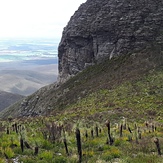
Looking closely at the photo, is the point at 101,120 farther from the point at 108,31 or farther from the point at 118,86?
the point at 108,31

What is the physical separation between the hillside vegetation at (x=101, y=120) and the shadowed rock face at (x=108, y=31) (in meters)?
4.89

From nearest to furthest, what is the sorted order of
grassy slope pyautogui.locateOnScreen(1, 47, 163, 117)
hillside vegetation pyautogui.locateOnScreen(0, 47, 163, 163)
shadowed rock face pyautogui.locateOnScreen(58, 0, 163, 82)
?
hillside vegetation pyautogui.locateOnScreen(0, 47, 163, 163) < grassy slope pyautogui.locateOnScreen(1, 47, 163, 117) < shadowed rock face pyautogui.locateOnScreen(58, 0, 163, 82)

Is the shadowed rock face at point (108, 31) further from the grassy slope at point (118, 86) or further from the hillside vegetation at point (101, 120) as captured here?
the grassy slope at point (118, 86)

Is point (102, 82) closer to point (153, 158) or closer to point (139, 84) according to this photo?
point (139, 84)

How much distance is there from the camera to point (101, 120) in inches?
1668

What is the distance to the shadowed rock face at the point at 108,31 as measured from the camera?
86.4 metres

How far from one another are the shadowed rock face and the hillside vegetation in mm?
4893

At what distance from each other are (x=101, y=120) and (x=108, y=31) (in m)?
56.9

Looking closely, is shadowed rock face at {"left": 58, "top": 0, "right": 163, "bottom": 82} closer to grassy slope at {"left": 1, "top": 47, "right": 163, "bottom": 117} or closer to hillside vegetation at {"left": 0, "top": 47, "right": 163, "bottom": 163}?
hillside vegetation at {"left": 0, "top": 47, "right": 163, "bottom": 163}

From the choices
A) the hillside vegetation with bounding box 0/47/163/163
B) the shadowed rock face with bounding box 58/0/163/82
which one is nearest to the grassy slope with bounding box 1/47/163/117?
the hillside vegetation with bounding box 0/47/163/163

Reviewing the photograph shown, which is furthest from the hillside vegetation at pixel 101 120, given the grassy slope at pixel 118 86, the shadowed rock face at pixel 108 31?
the shadowed rock face at pixel 108 31

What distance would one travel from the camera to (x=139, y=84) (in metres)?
68.2

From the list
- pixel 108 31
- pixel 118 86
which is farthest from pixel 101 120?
pixel 108 31

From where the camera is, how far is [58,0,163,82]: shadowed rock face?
86.4 m
